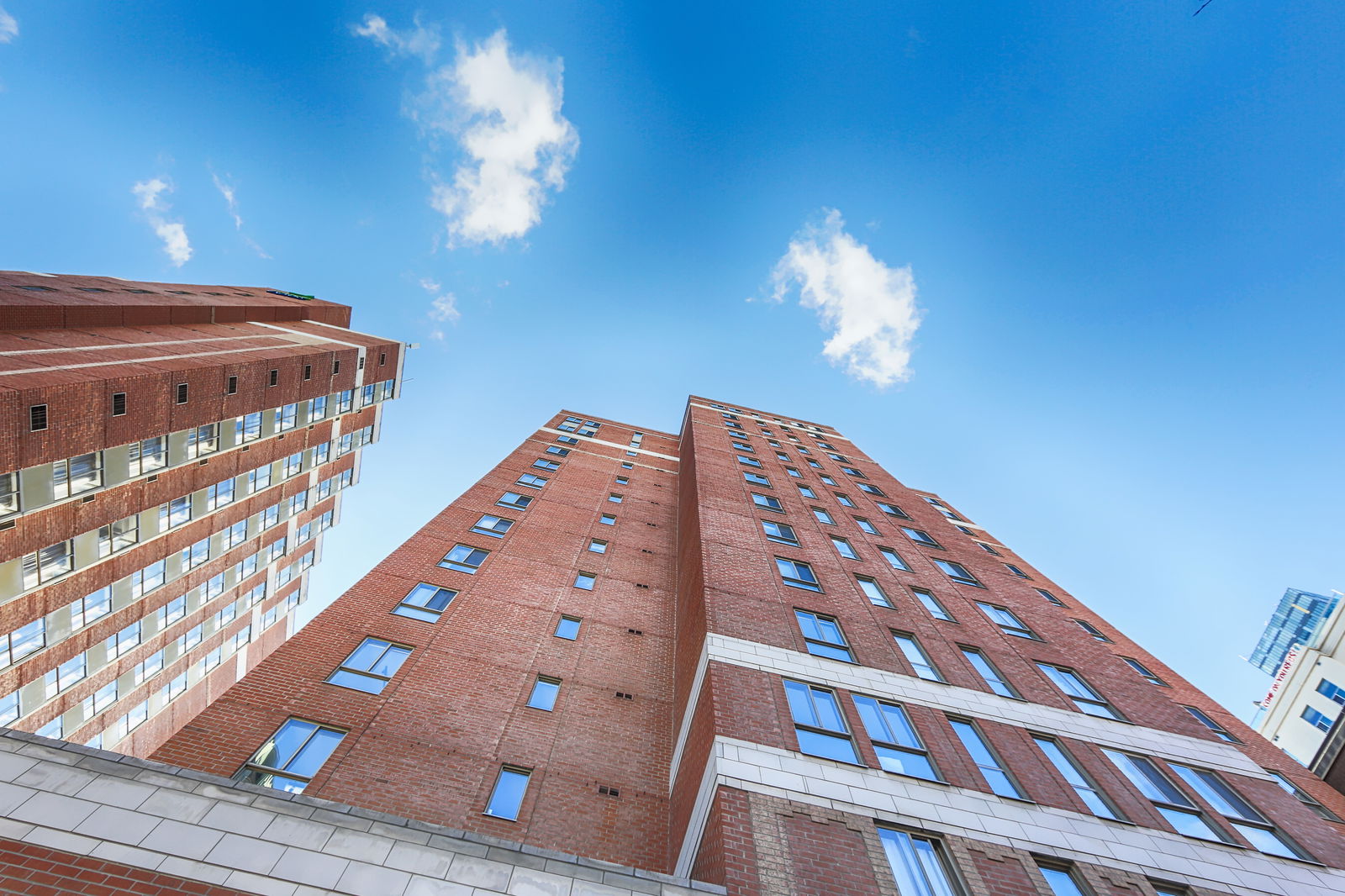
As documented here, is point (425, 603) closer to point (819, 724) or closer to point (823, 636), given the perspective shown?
point (823, 636)

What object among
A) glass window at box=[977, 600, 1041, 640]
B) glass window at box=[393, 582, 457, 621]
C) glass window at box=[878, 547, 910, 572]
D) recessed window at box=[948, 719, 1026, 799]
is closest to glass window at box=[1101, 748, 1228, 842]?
recessed window at box=[948, 719, 1026, 799]

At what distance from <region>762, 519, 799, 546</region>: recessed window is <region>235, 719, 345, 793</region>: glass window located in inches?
657

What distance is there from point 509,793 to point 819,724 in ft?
27.1

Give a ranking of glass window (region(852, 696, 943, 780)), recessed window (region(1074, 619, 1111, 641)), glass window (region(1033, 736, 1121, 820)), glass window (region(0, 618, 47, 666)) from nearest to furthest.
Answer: glass window (region(1033, 736, 1121, 820))
glass window (region(852, 696, 943, 780))
glass window (region(0, 618, 47, 666))
recessed window (region(1074, 619, 1111, 641))

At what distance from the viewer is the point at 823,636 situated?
17.2m

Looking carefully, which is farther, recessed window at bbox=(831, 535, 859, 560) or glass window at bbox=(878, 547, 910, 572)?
recessed window at bbox=(831, 535, 859, 560)

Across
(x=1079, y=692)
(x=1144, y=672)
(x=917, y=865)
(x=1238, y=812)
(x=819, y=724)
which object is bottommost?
(x=1144, y=672)

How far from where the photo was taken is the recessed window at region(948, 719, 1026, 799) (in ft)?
41.2

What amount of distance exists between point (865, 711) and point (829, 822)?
13.3 feet

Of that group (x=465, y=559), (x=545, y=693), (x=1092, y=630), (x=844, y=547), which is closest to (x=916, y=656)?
(x=844, y=547)

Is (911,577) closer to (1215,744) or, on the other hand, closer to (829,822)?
(1215,744)

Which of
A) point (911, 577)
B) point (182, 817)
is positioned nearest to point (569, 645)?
point (182, 817)

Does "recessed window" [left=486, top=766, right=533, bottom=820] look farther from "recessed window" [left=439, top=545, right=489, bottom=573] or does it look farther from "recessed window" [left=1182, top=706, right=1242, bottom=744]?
"recessed window" [left=1182, top=706, right=1242, bottom=744]

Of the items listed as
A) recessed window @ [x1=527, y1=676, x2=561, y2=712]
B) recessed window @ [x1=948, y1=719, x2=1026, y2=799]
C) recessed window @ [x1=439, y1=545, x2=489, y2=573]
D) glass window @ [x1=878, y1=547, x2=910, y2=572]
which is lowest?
recessed window @ [x1=527, y1=676, x2=561, y2=712]
